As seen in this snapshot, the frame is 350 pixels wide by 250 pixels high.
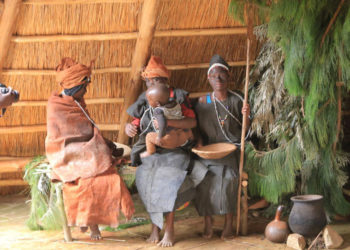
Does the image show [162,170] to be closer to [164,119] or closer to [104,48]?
[164,119]

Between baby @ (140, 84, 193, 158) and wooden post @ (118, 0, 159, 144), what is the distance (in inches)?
31.7

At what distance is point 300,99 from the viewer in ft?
14.6

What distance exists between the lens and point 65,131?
14.2ft

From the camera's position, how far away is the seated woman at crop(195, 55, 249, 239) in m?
4.40

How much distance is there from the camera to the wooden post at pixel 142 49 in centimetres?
479

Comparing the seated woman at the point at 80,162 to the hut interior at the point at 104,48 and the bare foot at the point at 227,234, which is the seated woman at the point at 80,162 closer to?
the hut interior at the point at 104,48

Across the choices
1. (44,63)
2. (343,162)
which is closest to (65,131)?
(44,63)

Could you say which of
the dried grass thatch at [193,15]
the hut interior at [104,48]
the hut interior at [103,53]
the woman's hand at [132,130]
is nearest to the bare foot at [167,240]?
the hut interior at [103,53]

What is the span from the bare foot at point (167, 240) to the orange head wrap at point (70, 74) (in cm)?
148

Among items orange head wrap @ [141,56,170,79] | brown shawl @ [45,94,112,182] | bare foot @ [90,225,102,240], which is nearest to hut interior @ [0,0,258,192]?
orange head wrap @ [141,56,170,79]

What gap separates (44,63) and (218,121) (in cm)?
187

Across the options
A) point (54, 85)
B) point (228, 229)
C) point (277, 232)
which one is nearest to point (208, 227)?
point (228, 229)

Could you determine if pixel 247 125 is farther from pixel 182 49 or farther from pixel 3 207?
pixel 3 207

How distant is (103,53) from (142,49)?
1.46 feet
